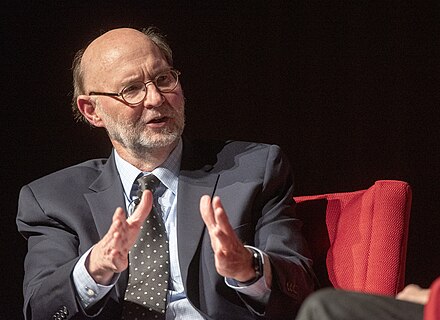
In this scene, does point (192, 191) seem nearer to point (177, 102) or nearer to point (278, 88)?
point (177, 102)

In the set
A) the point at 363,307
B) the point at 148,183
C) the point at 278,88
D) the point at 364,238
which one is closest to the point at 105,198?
the point at 148,183

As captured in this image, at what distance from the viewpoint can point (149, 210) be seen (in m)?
1.97

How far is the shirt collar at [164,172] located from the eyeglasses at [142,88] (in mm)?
161

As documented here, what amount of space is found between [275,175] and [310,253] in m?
0.22

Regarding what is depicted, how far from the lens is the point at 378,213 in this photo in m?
2.12

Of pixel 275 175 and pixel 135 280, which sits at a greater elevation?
pixel 275 175

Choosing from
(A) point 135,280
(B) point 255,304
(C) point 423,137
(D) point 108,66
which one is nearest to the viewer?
(B) point 255,304

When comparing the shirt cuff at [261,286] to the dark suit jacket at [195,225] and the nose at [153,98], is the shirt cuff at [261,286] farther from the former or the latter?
the nose at [153,98]

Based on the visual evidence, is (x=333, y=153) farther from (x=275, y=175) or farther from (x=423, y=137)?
(x=275, y=175)

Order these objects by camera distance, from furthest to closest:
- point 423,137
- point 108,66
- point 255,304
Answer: point 423,137
point 108,66
point 255,304

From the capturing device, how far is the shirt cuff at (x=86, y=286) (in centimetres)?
202

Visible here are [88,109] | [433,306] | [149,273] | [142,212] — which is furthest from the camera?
[88,109]

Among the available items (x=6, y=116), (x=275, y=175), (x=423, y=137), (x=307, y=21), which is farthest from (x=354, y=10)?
(x=6, y=116)

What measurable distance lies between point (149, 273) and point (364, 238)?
1.76 ft
